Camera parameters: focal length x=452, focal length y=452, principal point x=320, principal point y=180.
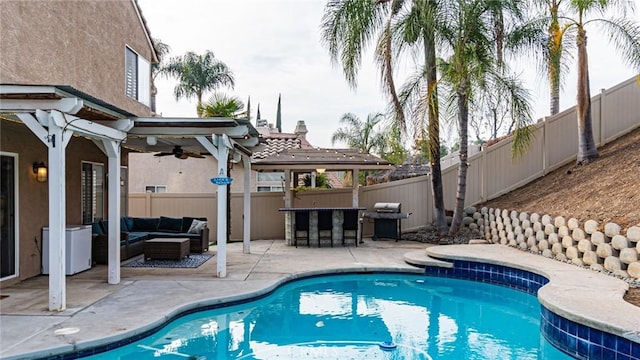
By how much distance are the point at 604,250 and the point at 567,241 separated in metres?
1.00

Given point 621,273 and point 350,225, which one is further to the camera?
point 350,225

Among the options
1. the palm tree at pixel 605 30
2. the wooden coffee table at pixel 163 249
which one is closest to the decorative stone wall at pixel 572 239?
the palm tree at pixel 605 30

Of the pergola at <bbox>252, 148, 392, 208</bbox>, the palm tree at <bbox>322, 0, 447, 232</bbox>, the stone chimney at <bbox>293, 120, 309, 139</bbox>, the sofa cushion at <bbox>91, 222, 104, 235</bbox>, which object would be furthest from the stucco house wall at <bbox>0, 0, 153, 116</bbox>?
the stone chimney at <bbox>293, 120, 309, 139</bbox>

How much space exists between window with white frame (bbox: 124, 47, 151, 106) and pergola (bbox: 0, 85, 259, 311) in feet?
7.82

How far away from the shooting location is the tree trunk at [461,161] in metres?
10.9

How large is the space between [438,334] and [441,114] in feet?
20.6

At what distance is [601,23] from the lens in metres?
10.3

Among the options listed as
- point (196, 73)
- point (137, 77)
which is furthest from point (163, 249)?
point (196, 73)

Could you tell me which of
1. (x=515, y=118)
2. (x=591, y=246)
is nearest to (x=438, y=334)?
(x=591, y=246)

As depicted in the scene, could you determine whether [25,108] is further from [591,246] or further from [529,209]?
[529,209]

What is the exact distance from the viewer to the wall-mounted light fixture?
767cm

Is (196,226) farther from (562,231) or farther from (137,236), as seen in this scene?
(562,231)

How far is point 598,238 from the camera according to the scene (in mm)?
7258

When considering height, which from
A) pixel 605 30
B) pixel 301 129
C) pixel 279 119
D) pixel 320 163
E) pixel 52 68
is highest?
pixel 279 119
